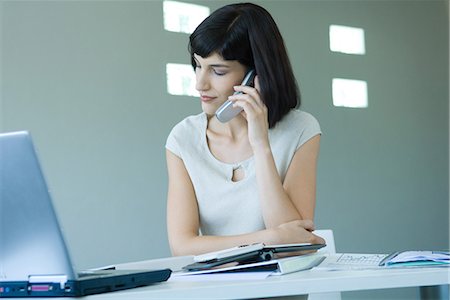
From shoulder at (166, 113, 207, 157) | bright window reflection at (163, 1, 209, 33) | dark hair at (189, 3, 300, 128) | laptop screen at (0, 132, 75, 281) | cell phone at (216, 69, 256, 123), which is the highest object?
bright window reflection at (163, 1, 209, 33)

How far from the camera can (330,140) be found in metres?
4.56

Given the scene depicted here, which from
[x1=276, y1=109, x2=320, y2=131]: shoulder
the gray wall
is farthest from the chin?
the gray wall

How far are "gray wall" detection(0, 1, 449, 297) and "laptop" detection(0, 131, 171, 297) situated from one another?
2737 millimetres

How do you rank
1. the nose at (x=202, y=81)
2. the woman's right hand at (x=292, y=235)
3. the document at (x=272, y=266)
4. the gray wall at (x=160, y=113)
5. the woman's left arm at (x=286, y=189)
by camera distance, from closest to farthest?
the document at (x=272, y=266) → the woman's right hand at (x=292, y=235) → the woman's left arm at (x=286, y=189) → the nose at (x=202, y=81) → the gray wall at (x=160, y=113)

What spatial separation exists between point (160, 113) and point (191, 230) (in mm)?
2015

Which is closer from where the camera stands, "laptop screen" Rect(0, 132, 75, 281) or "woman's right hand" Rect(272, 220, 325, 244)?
"laptop screen" Rect(0, 132, 75, 281)

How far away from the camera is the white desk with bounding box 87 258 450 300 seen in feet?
3.64

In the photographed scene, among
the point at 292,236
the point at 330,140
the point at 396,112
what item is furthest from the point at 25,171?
the point at 396,112

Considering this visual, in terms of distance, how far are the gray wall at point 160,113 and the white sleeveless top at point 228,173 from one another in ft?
5.44

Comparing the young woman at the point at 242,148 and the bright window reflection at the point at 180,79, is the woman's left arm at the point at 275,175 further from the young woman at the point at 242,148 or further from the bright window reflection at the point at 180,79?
the bright window reflection at the point at 180,79

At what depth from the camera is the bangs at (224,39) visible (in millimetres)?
2195

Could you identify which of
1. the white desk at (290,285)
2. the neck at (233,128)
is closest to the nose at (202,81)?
the neck at (233,128)

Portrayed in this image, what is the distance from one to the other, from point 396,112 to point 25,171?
3.98 meters

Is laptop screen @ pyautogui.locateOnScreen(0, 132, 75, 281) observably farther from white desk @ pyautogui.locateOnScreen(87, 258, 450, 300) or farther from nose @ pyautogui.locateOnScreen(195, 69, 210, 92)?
nose @ pyautogui.locateOnScreen(195, 69, 210, 92)
